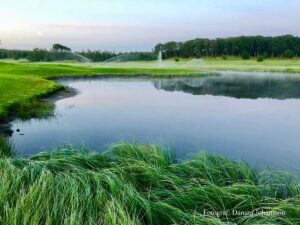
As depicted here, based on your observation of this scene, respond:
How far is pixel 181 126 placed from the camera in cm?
2025

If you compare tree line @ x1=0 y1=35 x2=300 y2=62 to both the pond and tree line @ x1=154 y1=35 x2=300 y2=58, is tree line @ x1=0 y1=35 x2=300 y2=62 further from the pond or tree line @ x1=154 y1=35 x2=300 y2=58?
the pond

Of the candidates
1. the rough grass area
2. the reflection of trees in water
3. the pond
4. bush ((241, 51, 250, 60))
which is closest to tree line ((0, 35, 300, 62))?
bush ((241, 51, 250, 60))

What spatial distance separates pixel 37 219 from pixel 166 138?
445 inches

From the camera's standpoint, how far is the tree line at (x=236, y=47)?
15325 centimetres

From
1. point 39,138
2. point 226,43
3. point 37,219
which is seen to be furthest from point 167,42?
point 37,219

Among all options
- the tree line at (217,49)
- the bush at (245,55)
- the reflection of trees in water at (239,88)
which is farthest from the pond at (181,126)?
the bush at (245,55)

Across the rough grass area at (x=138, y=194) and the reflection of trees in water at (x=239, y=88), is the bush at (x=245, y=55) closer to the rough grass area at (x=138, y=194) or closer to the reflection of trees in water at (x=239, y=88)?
the reflection of trees in water at (x=239, y=88)

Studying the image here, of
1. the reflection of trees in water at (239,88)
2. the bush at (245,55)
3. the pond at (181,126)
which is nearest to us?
the pond at (181,126)

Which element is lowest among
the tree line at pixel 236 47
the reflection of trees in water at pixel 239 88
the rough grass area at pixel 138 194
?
the reflection of trees in water at pixel 239 88

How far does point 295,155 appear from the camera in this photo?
14539mm

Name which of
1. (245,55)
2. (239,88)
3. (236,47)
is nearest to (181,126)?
(239,88)

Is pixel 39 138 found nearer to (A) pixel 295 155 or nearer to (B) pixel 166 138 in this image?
(B) pixel 166 138

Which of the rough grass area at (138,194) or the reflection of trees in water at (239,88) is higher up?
the rough grass area at (138,194)

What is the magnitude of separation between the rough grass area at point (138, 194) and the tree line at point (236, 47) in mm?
148217
